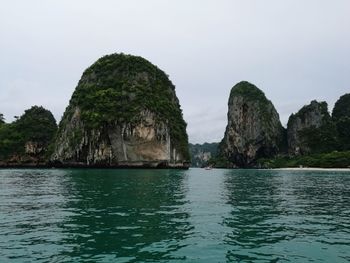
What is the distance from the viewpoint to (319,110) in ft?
622

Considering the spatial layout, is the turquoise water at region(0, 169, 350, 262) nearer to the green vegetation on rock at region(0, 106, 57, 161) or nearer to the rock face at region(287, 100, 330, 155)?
the green vegetation on rock at region(0, 106, 57, 161)

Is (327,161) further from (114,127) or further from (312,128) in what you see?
(114,127)

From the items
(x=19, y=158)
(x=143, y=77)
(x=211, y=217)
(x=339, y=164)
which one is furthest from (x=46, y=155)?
(x=211, y=217)

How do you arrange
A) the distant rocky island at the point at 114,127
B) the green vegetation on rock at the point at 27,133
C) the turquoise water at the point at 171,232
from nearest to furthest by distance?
the turquoise water at the point at 171,232 → the distant rocky island at the point at 114,127 → the green vegetation on rock at the point at 27,133

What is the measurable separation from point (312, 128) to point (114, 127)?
10506 cm

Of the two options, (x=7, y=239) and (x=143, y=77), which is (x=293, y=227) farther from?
(x=143, y=77)

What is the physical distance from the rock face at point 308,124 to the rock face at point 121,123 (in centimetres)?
7545

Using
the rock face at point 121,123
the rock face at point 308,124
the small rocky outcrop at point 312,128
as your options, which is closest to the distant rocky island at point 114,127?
the rock face at point 121,123

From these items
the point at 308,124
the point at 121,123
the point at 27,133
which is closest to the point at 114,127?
the point at 121,123

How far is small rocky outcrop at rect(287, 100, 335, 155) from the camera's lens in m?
174

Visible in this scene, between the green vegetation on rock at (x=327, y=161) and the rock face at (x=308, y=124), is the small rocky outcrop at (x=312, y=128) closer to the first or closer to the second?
the rock face at (x=308, y=124)

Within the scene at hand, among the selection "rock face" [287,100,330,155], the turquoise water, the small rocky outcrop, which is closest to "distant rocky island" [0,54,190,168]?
the small rocky outcrop

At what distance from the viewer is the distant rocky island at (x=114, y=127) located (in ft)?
379

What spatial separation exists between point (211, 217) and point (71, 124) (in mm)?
107785
